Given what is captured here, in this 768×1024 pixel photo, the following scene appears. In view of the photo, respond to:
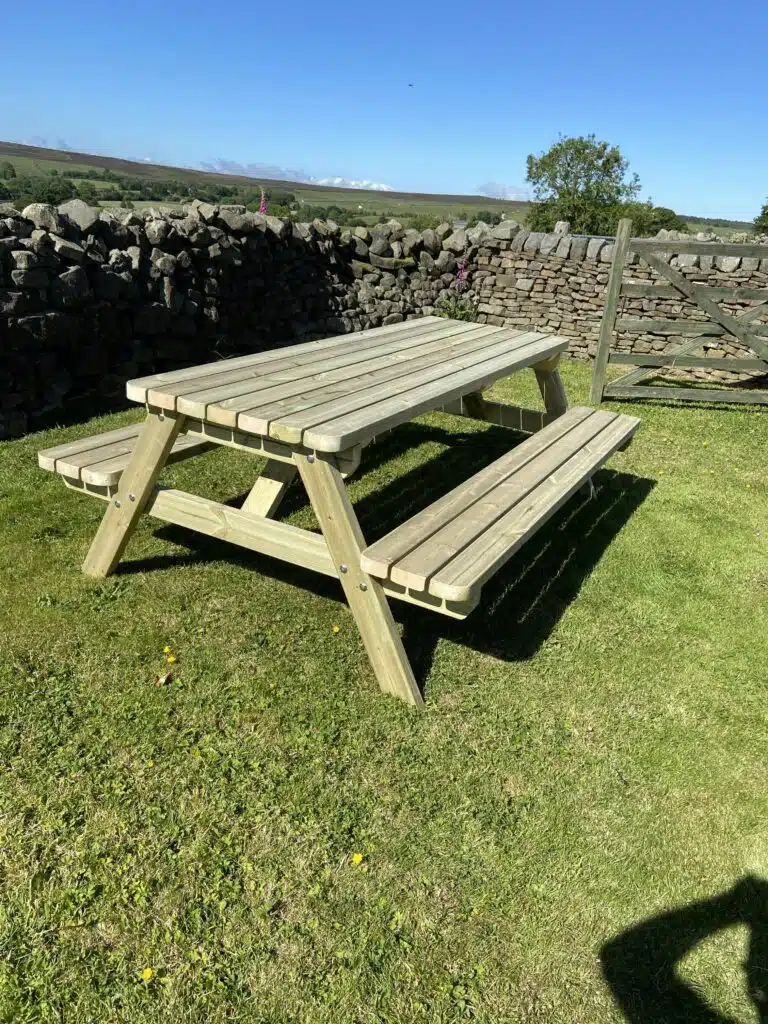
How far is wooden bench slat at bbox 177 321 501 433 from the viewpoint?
238 centimetres

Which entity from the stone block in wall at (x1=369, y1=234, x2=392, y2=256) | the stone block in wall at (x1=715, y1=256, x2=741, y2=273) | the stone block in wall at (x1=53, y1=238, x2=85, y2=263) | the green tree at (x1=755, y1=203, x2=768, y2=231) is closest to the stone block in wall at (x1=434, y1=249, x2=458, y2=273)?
the stone block in wall at (x1=369, y1=234, x2=392, y2=256)

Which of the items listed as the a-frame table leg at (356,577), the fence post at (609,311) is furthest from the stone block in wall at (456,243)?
the a-frame table leg at (356,577)

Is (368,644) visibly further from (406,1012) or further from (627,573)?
(627,573)

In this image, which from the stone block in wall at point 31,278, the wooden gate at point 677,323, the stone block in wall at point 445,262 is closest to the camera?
the stone block in wall at point 31,278

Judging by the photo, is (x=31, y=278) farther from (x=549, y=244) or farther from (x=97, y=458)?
(x=549, y=244)

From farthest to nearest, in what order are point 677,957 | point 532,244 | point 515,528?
point 532,244 < point 515,528 < point 677,957

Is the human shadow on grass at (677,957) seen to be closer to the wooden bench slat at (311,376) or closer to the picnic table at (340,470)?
the picnic table at (340,470)

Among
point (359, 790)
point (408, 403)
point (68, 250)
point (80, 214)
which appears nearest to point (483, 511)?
point (408, 403)

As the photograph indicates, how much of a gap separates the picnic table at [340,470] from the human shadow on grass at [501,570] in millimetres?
366

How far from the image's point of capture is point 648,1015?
1.64 meters

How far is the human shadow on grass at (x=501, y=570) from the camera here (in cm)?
299

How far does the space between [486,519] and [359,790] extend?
1074 millimetres

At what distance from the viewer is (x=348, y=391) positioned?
2.75 meters

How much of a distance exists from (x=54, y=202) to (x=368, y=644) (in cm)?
525
